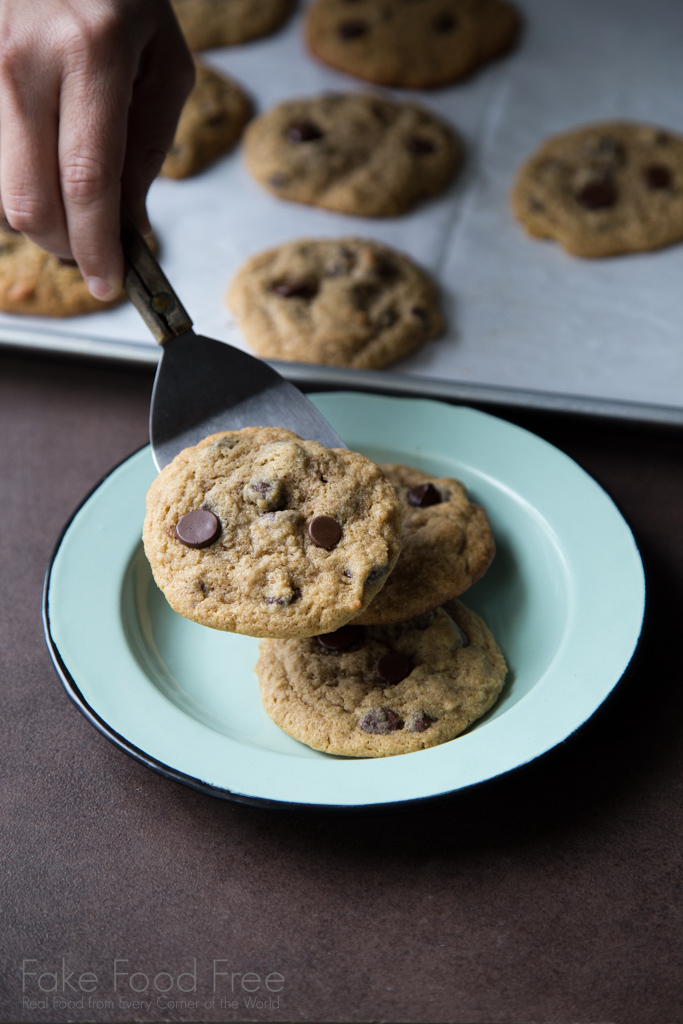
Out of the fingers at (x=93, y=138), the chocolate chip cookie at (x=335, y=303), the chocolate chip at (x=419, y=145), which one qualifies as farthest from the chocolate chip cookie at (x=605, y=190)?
the fingers at (x=93, y=138)

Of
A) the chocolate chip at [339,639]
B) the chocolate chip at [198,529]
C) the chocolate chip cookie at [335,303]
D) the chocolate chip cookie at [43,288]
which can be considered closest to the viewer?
the chocolate chip at [198,529]

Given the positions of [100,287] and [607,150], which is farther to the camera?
[607,150]

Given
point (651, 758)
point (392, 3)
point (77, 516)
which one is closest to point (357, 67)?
point (392, 3)

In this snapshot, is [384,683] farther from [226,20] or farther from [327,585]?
[226,20]

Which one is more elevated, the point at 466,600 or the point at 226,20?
the point at 226,20

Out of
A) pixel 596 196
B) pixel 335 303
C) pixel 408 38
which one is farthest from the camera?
pixel 408 38

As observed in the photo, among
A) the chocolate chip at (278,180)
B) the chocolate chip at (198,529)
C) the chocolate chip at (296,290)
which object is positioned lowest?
the chocolate chip at (296,290)

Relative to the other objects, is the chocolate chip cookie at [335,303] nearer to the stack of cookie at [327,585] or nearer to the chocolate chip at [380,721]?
the stack of cookie at [327,585]

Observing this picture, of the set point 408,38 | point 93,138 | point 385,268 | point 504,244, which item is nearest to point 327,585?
point 93,138
